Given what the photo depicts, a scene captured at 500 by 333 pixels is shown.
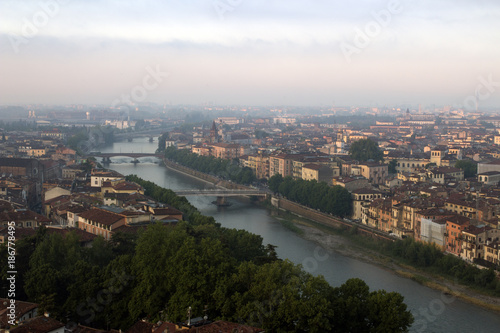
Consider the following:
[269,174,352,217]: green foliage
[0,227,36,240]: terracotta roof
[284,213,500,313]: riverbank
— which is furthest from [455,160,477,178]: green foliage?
[0,227,36,240]: terracotta roof

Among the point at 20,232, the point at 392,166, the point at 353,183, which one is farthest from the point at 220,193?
the point at 20,232

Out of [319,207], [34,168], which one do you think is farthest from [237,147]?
[319,207]

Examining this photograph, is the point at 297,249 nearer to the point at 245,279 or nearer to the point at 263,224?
the point at 263,224

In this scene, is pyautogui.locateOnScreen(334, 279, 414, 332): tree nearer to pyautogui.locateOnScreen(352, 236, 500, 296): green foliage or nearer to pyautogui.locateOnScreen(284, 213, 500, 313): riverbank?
pyautogui.locateOnScreen(284, 213, 500, 313): riverbank

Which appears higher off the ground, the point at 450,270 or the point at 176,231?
the point at 176,231

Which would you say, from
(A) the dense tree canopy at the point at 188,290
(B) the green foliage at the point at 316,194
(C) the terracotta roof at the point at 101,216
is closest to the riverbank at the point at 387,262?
(B) the green foliage at the point at 316,194

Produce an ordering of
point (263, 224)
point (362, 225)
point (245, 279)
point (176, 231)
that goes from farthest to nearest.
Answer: point (263, 224)
point (362, 225)
point (176, 231)
point (245, 279)
